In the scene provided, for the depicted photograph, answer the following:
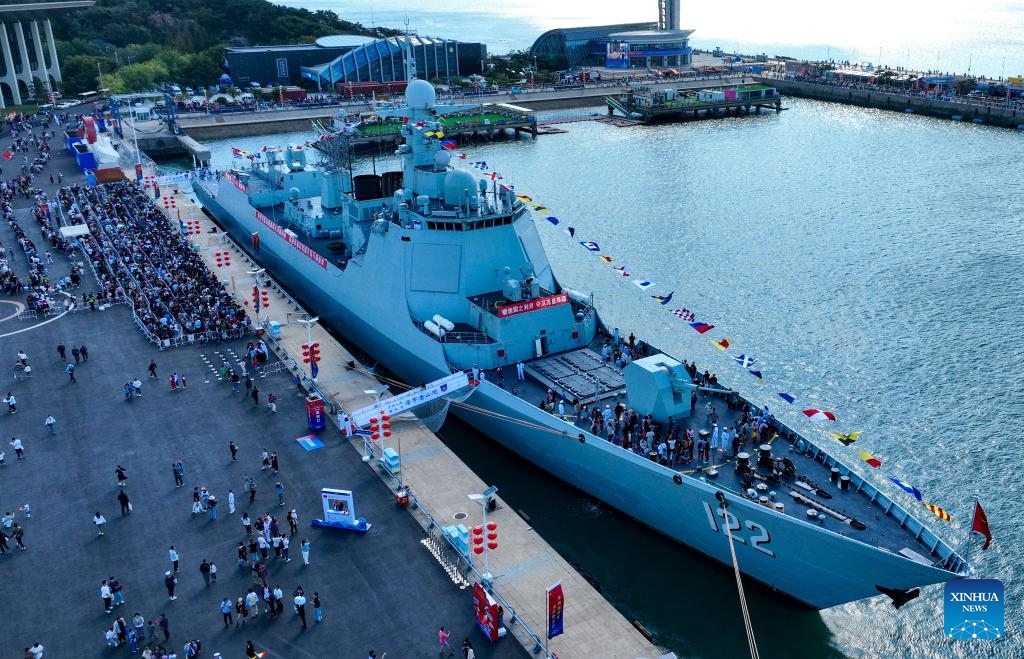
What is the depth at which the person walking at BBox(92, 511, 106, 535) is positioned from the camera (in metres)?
24.5

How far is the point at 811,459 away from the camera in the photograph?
83.4 feet

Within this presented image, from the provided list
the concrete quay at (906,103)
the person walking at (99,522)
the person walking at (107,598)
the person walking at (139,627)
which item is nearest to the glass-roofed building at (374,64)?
the concrete quay at (906,103)

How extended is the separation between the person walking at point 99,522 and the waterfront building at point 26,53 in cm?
10456

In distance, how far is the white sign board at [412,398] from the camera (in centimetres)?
2878

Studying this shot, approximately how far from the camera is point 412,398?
2964 centimetres

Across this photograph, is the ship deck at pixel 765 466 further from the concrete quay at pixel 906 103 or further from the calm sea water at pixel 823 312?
the concrete quay at pixel 906 103

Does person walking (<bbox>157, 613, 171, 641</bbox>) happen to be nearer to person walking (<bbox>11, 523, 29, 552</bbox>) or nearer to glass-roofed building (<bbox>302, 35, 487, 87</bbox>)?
person walking (<bbox>11, 523, 29, 552</bbox>)

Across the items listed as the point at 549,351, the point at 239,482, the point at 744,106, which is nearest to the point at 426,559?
the point at 239,482

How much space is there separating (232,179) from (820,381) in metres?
39.6

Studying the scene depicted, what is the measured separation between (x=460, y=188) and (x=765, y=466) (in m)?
17.0

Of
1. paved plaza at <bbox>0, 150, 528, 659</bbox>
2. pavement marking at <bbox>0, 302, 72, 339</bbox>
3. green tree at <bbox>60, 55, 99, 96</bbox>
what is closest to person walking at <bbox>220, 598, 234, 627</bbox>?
paved plaza at <bbox>0, 150, 528, 659</bbox>

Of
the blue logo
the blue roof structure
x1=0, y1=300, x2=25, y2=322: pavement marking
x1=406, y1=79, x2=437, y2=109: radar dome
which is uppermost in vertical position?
the blue roof structure

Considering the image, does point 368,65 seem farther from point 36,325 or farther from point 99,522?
point 99,522

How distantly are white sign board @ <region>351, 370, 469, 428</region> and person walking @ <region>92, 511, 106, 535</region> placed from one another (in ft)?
26.9
